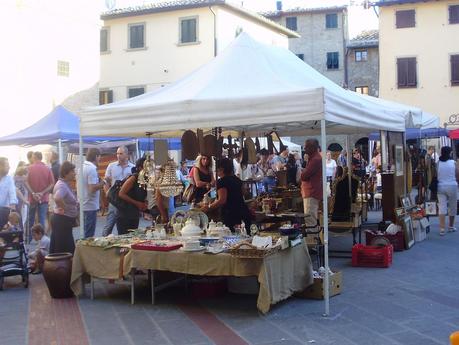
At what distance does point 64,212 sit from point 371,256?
3798 mm

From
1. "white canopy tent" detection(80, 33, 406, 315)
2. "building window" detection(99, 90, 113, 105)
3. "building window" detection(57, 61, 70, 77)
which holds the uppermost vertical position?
"building window" detection(99, 90, 113, 105)

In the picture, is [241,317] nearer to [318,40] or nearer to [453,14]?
[453,14]

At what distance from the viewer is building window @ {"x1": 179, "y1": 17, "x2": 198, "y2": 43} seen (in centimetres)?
2623

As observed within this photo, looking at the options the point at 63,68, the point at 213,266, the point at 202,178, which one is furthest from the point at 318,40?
the point at 213,266

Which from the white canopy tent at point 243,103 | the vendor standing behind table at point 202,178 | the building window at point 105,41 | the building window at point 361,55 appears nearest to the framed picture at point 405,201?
the white canopy tent at point 243,103

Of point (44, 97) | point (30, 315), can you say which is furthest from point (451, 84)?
point (30, 315)

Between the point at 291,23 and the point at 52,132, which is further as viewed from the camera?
the point at 291,23

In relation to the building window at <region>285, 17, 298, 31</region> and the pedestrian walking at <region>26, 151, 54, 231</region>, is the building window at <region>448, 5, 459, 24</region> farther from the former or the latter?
the pedestrian walking at <region>26, 151, 54, 231</region>

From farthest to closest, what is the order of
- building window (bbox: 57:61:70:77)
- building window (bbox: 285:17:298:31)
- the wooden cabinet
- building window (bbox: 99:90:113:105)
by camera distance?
1. building window (bbox: 285:17:298:31)
2. building window (bbox: 99:90:113:105)
3. building window (bbox: 57:61:70:77)
4. the wooden cabinet

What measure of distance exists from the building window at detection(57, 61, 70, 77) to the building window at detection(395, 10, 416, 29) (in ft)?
47.4

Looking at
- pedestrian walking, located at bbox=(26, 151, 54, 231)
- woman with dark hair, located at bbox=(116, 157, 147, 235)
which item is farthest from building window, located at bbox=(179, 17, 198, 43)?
woman with dark hair, located at bbox=(116, 157, 147, 235)

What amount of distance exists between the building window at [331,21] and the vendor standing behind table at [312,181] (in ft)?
103

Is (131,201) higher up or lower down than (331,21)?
lower down

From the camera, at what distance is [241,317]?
510 centimetres
